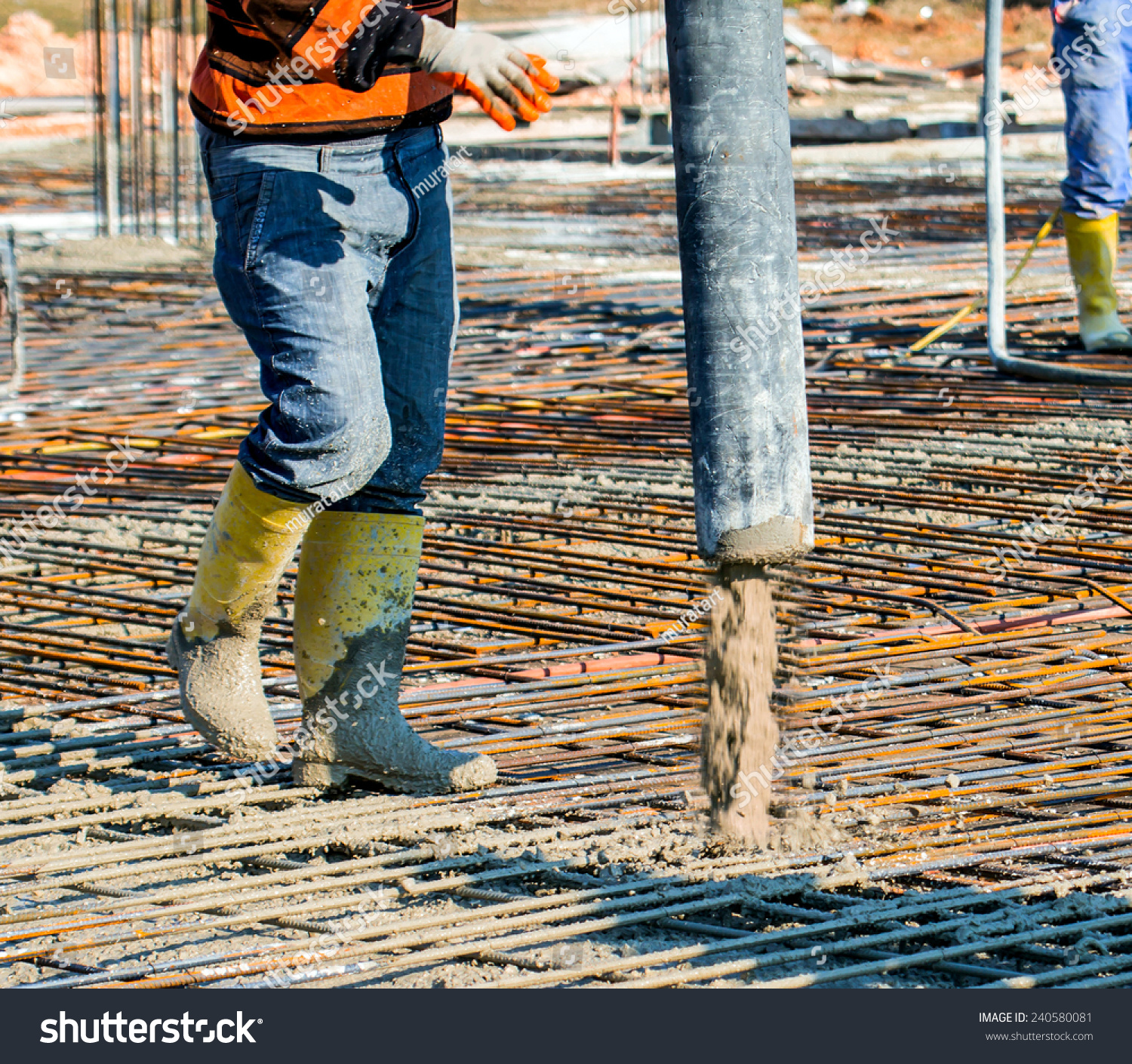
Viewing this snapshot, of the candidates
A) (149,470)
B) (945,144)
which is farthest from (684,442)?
(945,144)

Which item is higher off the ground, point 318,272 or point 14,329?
point 318,272

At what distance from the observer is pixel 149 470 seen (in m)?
4.81

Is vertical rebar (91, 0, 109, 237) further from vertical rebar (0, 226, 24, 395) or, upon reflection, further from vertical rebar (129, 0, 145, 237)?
vertical rebar (0, 226, 24, 395)

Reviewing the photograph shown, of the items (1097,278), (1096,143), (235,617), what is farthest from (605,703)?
(1096,143)

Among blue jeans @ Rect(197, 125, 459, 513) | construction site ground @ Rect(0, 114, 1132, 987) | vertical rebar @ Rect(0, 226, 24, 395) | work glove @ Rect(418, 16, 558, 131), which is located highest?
work glove @ Rect(418, 16, 558, 131)

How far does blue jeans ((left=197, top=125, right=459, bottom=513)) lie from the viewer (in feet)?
7.55

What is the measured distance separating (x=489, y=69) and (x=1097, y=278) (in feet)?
13.6

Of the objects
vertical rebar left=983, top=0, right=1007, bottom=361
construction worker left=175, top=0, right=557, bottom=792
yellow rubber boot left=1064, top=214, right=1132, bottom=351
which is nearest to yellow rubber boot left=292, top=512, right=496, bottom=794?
construction worker left=175, top=0, right=557, bottom=792

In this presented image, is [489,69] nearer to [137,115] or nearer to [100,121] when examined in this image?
[137,115]

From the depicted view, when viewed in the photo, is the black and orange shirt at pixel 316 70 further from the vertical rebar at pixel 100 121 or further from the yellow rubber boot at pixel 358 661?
the vertical rebar at pixel 100 121

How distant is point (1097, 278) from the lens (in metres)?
5.69

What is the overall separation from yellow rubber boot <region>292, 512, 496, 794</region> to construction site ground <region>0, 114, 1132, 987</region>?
0.08 metres

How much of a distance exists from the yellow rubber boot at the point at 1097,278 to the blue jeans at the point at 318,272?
3880 millimetres

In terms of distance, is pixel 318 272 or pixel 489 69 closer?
pixel 489 69
